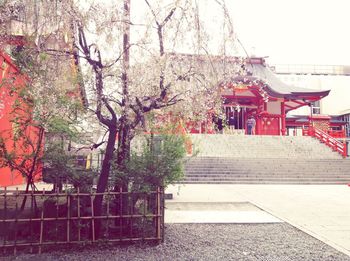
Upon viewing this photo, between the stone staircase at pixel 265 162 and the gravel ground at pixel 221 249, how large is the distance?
7.28 metres

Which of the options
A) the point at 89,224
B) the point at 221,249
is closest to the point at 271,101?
the point at 221,249

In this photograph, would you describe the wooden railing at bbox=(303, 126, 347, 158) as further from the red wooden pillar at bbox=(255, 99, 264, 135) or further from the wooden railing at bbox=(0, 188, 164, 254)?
the wooden railing at bbox=(0, 188, 164, 254)

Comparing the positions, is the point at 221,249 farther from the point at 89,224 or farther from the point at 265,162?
the point at 265,162

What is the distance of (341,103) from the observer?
43844 mm

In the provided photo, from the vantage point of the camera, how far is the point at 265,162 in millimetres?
16938

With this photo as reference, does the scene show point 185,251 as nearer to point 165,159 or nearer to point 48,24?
point 165,159

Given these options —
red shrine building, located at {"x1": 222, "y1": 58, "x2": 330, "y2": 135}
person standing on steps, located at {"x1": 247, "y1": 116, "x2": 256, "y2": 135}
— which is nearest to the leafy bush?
red shrine building, located at {"x1": 222, "y1": 58, "x2": 330, "y2": 135}

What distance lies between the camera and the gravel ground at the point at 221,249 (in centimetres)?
431

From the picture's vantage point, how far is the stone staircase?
1489 cm

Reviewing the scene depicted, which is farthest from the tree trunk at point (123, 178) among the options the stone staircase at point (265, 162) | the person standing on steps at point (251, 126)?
the person standing on steps at point (251, 126)

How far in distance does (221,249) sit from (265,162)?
42.4 ft

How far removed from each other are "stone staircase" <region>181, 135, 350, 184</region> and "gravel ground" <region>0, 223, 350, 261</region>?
7.28m

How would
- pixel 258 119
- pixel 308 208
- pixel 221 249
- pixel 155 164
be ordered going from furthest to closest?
pixel 258 119, pixel 308 208, pixel 155 164, pixel 221 249

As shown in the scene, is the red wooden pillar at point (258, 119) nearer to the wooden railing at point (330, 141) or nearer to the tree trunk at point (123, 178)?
the wooden railing at point (330, 141)
